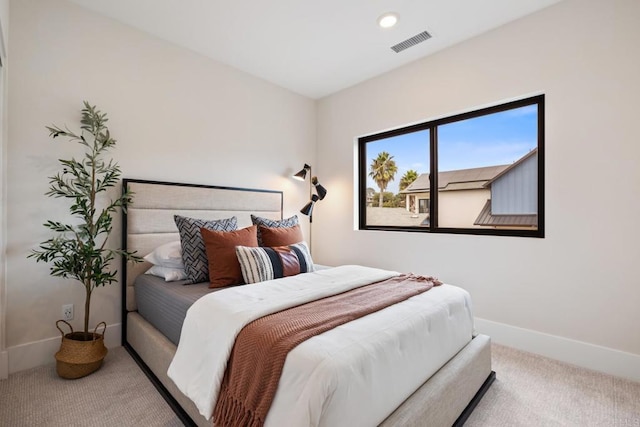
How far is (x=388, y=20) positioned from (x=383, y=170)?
162cm

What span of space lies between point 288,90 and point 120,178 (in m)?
2.23

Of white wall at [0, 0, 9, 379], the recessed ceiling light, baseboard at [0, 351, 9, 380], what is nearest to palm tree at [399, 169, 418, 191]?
the recessed ceiling light

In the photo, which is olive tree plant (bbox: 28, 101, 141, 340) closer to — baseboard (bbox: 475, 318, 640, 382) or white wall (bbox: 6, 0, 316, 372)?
white wall (bbox: 6, 0, 316, 372)

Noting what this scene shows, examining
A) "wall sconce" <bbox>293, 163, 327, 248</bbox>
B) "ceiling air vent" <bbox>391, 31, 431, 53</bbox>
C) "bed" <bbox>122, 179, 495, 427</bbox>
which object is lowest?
"bed" <bbox>122, 179, 495, 427</bbox>

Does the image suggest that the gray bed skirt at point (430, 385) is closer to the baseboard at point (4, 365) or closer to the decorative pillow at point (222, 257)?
the decorative pillow at point (222, 257)

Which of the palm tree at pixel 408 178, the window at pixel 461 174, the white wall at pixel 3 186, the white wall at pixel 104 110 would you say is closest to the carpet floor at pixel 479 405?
the white wall at pixel 3 186

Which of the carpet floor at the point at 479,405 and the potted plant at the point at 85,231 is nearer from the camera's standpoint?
the carpet floor at the point at 479,405

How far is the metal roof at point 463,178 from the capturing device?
284 centimetres

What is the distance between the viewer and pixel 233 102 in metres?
3.29

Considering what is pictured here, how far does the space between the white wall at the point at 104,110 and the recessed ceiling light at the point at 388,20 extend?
1.60 m

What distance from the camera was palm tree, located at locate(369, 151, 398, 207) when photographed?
142 inches

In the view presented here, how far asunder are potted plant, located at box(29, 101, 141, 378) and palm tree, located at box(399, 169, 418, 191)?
8.84ft

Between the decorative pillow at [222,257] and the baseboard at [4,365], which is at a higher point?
the decorative pillow at [222,257]

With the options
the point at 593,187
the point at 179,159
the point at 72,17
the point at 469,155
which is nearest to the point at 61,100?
the point at 72,17
